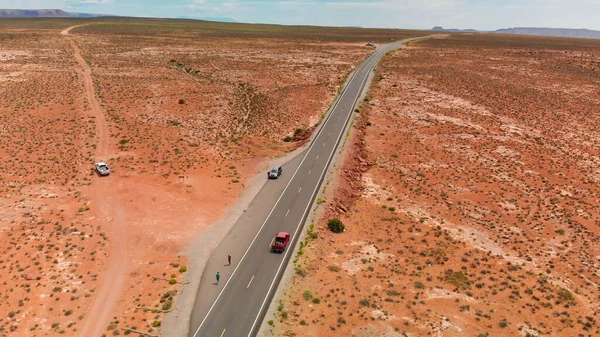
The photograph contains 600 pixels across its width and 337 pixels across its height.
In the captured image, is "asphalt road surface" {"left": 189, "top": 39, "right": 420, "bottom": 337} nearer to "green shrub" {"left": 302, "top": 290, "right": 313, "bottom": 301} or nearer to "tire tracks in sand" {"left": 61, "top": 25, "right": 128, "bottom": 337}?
"green shrub" {"left": 302, "top": 290, "right": 313, "bottom": 301}

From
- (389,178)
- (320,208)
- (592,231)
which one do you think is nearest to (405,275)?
(320,208)

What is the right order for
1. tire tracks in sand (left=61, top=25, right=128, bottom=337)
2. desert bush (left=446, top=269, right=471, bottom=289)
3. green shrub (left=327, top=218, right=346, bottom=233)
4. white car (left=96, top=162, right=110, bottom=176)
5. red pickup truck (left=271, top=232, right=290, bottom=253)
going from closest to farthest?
tire tracks in sand (left=61, top=25, right=128, bottom=337), desert bush (left=446, top=269, right=471, bottom=289), red pickup truck (left=271, top=232, right=290, bottom=253), green shrub (left=327, top=218, right=346, bottom=233), white car (left=96, top=162, right=110, bottom=176)

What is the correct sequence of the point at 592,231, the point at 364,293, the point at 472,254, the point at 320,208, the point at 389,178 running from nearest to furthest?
the point at 364,293
the point at 472,254
the point at 592,231
the point at 320,208
the point at 389,178

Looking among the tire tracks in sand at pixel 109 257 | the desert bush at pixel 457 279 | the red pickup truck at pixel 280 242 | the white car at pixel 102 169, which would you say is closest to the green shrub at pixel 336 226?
the red pickup truck at pixel 280 242

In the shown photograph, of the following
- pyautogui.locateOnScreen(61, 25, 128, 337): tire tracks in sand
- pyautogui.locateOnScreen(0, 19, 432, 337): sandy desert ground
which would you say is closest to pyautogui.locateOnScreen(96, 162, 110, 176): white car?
pyautogui.locateOnScreen(0, 19, 432, 337): sandy desert ground

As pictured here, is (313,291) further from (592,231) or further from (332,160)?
(592,231)

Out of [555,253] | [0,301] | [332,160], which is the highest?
[332,160]

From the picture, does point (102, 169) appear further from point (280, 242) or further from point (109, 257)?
point (280, 242)

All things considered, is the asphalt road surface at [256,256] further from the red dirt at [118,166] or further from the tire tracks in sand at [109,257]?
the tire tracks in sand at [109,257]
